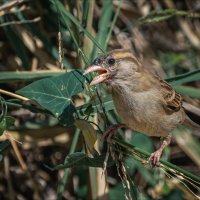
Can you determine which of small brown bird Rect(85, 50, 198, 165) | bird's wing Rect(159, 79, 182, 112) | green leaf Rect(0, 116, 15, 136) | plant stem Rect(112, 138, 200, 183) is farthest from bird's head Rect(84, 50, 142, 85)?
green leaf Rect(0, 116, 15, 136)

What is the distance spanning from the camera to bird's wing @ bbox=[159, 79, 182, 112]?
11.8ft

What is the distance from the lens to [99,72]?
319 cm

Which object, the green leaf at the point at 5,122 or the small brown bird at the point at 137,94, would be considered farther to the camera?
the small brown bird at the point at 137,94

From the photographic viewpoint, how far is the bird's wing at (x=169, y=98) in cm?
359

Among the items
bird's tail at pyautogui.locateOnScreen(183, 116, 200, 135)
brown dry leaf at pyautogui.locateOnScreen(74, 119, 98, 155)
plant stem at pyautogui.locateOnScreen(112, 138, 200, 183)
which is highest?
brown dry leaf at pyautogui.locateOnScreen(74, 119, 98, 155)

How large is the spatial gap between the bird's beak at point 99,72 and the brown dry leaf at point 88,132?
21 centimetres

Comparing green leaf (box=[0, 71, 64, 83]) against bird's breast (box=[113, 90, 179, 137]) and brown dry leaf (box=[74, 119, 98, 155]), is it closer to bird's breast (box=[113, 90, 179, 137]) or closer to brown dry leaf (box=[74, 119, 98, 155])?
bird's breast (box=[113, 90, 179, 137])

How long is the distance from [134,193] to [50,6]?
175 centimetres

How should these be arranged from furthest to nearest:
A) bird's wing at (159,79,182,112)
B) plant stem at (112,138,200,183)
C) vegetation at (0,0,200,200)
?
vegetation at (0,0,200,200) < bird's wing at (159,79,182,112) < plant stem at (112,138,200,183)

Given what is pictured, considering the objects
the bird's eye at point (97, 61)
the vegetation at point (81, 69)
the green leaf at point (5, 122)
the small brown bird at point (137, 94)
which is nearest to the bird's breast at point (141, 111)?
the small brown bird at point (137, 94)

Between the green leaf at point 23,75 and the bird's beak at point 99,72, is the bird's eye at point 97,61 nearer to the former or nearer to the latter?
the bird's beak at point 99,72

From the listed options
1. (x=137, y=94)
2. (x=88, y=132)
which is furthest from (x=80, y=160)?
(x=137, y=94)

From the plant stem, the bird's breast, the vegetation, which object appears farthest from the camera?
the vegetation

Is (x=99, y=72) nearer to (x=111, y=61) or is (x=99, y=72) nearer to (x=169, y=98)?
(x=111, y=61)
